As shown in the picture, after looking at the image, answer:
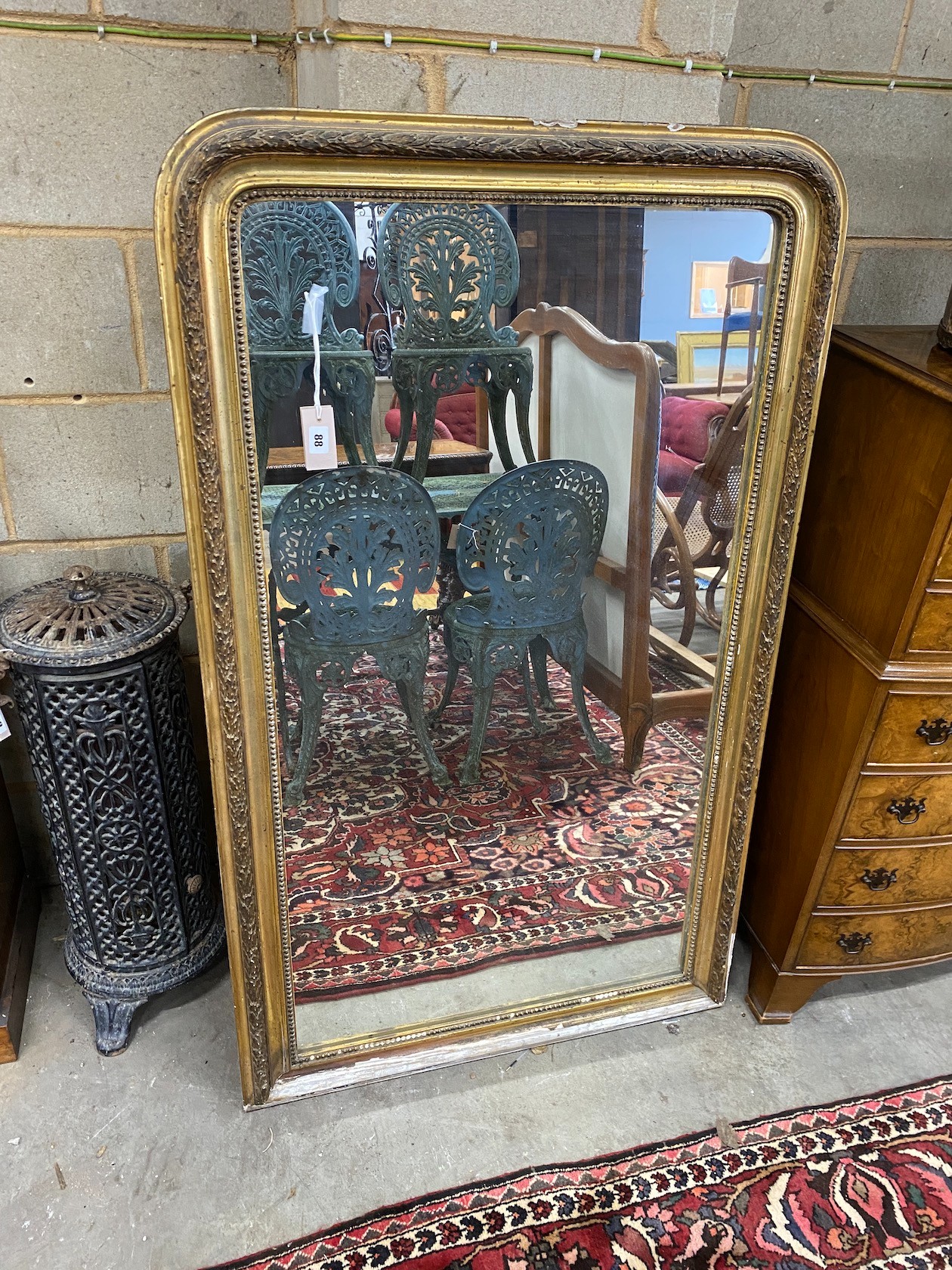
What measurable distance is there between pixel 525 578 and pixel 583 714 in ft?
0.94

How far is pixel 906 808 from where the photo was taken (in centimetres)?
141

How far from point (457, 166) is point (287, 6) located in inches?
22.9

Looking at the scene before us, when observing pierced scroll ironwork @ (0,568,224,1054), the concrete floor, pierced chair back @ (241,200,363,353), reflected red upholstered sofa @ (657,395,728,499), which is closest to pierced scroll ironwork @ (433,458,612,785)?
reflected red upholstered sofa @ (657,395,728,499)

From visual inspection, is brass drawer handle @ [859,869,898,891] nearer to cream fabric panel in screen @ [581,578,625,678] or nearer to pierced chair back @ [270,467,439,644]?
cream fabric panel in screen @ [581,578,625,678]

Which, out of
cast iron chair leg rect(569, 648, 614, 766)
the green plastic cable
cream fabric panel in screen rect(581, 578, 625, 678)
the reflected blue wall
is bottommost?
cast iron chair leg rect(569, 648, 614, 766)

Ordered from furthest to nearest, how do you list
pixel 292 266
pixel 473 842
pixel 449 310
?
1. pixel 473 842
2. pixel 449 310
3. pixel 292 266

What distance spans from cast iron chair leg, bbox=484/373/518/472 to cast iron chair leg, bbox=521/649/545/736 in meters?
0.33

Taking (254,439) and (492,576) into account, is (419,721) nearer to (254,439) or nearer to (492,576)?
(492,576)

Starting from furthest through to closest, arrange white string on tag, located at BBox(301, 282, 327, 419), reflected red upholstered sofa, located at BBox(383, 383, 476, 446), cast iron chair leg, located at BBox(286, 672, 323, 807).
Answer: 1. cast iron chair leg, located at BBox(286, 672, 323, 807)
2. reflected red upholstered sofa, located at BBox(383, 383, 476, 446)
3. white string on tag, located at BBox(301, 282, 327, 419)

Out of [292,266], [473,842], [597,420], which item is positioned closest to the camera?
[292,266]

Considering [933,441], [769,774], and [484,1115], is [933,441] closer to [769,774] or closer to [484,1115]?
[769,774]

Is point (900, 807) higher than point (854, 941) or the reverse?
higher

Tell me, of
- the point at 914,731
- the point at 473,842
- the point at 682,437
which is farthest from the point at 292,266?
the point at 914,731

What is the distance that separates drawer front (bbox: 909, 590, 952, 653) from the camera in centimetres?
124
